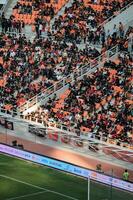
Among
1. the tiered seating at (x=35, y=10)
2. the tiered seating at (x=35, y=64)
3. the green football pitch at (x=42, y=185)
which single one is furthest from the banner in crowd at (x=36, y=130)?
the tiered seating at (x=35, y=10)

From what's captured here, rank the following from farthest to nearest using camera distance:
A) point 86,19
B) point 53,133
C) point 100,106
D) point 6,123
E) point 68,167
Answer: point 86,19, point 6,123, point 100,106, point 53,133, point 68,167

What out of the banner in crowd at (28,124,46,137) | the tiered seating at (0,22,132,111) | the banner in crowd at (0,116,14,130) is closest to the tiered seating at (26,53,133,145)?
the banner in crowd at (28,124,46,137)

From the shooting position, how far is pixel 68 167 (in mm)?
36438

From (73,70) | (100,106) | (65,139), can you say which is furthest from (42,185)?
(73,70)

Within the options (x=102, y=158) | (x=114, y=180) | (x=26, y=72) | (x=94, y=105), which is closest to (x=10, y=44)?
(x=26, y=72)

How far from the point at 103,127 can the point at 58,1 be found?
17.7 meters

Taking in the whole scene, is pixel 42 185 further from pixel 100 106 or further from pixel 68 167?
pixel 100 106

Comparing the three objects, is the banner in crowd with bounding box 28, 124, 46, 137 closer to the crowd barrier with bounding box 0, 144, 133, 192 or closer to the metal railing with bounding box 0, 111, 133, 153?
the metal railing with bounding box 0, 111, 133, 153

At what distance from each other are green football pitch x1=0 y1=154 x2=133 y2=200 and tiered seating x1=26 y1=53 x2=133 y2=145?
15.0ft

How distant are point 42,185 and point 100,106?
8.56 m

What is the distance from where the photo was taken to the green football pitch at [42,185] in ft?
115

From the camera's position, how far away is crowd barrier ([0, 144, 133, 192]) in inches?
1318

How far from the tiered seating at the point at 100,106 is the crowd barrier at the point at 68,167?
456 centimetres

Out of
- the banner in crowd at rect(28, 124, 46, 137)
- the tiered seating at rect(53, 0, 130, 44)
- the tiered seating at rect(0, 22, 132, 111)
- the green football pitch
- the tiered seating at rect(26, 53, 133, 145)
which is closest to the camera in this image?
the green football pitch
